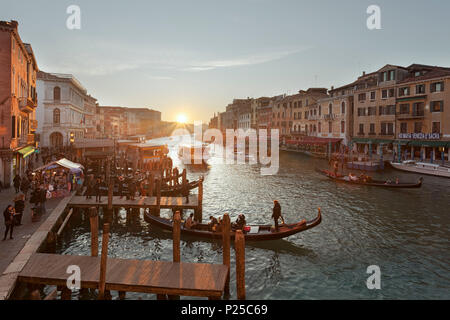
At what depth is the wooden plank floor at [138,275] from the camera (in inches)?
377

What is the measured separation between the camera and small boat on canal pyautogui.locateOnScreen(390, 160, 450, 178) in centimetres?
3553

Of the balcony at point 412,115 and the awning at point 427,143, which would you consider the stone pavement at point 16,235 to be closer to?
the awning at point 427,143

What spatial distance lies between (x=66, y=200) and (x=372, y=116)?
48.3 meters

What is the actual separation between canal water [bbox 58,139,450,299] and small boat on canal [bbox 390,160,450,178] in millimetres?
7594

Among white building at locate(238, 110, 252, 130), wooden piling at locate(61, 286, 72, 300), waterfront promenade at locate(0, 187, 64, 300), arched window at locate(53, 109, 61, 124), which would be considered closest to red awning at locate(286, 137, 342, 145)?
white building at locate(238, 110, 252, 130)

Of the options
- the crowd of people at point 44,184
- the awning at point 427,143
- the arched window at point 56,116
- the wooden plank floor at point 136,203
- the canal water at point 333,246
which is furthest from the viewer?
the arched window at point 56,116

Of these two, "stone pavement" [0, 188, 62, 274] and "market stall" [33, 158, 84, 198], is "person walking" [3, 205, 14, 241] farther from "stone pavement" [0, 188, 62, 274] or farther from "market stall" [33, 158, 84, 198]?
"market stall" [33, 158, 84, 198]

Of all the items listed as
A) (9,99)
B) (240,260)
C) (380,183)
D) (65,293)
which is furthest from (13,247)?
(380,183)

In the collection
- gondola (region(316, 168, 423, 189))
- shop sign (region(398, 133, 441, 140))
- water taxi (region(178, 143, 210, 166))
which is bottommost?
gondola (region(316, 168, 423, 189))

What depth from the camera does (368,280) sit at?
12539mm

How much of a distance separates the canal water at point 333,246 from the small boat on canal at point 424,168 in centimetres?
759

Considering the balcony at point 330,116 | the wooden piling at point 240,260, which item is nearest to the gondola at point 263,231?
the wooden piling at point 240,260

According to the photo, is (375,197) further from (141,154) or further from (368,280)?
(141,154)

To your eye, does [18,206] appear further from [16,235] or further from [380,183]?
[380,183]
